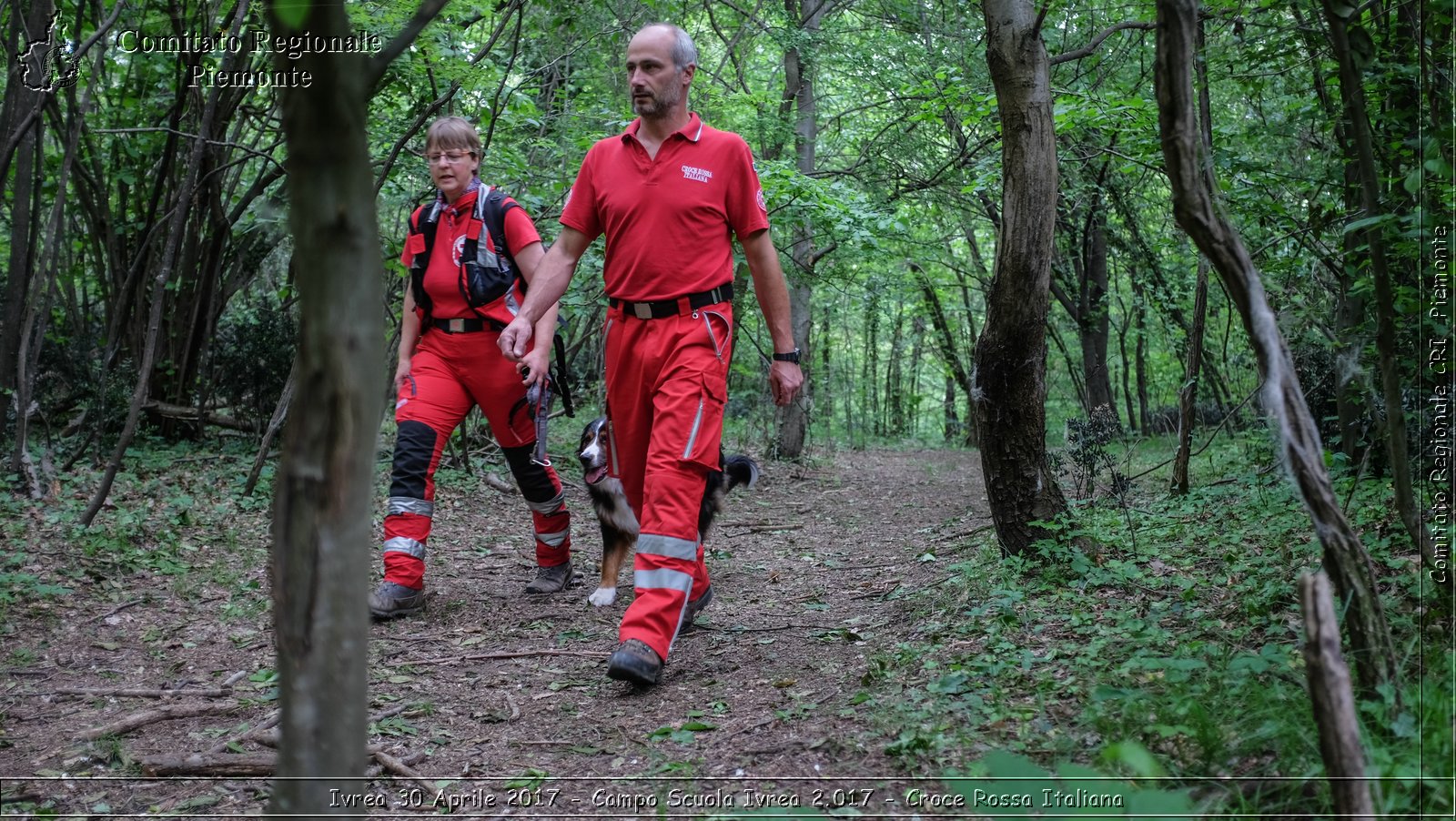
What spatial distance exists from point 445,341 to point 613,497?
3.87ft

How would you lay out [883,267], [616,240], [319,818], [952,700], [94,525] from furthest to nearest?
[883,267] < [94,525] < [616,240] < [952,700] < [319,818]

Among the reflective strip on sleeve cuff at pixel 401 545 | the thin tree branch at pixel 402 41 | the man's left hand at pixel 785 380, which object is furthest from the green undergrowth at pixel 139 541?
the thin tree branch at pixel 402 41

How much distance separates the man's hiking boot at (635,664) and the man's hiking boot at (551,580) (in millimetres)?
1964

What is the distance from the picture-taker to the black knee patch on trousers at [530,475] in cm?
523

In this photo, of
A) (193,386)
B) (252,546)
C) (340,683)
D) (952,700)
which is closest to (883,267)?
(193,386)

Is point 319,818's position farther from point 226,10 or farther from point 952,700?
point 226,10

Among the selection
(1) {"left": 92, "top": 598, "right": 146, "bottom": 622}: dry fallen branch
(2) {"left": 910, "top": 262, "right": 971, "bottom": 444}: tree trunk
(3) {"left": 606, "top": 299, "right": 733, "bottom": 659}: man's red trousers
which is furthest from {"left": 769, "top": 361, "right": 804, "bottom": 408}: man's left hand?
(2) {"left": 910, "top": 262, "right": 971, "bottom": 444}: tree trunk

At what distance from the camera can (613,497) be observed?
183 inches

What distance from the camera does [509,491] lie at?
28.9 feet

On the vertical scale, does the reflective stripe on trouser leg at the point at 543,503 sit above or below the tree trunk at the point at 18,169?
below

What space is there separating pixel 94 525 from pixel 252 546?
87 cm

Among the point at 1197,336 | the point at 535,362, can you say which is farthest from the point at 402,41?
the point at 1197,336

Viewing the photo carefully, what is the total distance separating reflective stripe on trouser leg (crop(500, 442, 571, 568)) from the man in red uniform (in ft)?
3.76

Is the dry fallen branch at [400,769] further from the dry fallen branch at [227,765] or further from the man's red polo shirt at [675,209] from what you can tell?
the man's red polo shirt at [675,209]
